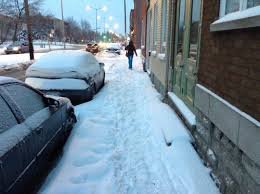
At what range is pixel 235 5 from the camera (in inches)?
149

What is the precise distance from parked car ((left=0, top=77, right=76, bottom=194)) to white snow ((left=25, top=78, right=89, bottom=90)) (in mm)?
3517

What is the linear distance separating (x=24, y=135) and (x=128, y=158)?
1944mm

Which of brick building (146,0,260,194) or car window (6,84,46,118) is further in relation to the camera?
car window (6,84,46,118)

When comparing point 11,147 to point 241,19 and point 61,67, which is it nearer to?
point 241,19

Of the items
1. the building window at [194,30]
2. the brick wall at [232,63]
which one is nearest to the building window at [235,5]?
the brick wall at [232,63]

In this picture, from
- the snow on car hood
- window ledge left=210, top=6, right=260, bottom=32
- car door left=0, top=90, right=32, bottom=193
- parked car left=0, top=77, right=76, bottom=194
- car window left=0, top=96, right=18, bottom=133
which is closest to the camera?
window ledge left=210, top=6, right=260, bottom=32

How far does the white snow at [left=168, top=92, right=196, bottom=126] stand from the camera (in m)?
5.58

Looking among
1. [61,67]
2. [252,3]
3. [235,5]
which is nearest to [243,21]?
[252,3]

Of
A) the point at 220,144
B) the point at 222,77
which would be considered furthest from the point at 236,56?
Answer: the point at 220,144

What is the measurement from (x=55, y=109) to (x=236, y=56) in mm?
2832

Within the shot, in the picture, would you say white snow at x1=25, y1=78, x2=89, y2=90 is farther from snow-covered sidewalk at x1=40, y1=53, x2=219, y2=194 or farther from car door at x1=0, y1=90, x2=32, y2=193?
car door at x1=0, y1=90, x2=32, y2=193

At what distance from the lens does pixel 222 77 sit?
12.7 feet

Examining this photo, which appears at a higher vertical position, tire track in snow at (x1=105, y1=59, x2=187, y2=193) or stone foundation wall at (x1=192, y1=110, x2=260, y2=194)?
stone foundation wall at (x1=192, y1=110, x2=260, y2=194)

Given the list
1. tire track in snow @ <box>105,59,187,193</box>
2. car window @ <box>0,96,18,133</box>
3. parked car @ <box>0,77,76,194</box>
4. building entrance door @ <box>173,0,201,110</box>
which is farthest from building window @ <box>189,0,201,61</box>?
car window @ <box>0,96,18,133</box>
